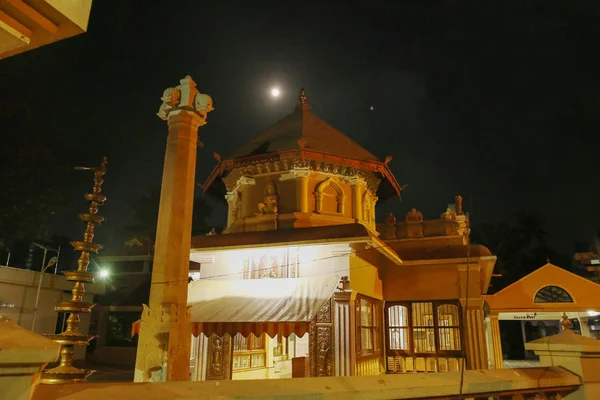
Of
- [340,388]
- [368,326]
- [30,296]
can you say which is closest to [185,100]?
[340,388]

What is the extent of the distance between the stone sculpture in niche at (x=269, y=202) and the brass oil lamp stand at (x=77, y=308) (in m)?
7.46

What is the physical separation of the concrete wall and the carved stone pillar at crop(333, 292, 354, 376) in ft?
56.9

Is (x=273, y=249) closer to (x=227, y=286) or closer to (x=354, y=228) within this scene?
(x=227, y=286)

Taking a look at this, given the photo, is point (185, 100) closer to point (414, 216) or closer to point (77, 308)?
point (77, 308)

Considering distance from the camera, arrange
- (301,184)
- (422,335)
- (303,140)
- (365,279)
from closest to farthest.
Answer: (365,279) → (301,184) → (303,140) → (422,335)

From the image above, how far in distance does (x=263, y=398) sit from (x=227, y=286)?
9701 millimetres

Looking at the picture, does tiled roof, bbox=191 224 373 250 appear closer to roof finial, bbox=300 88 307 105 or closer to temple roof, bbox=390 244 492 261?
temple roof, bbox=390 244 492 261

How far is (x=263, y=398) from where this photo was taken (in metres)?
3.09

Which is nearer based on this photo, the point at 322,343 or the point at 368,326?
the point at 322,343

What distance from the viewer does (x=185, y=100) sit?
928cm

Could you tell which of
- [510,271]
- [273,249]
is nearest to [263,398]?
[273,249]

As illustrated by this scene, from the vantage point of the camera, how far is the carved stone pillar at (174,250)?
7.88m

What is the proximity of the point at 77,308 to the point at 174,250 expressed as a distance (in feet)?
8.71

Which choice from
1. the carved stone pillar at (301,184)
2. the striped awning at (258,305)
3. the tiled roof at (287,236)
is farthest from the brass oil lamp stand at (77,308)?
the carved stone pillar at (301,184)
